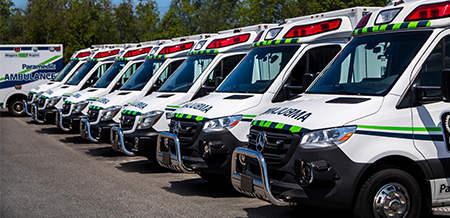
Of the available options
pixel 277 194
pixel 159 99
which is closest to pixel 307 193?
pixel 277 194

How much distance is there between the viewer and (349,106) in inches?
197

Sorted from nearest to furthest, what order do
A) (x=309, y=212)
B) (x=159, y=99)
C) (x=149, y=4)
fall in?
(x=309, y=212)
(x=159, y=99)
(x=149, y=4)

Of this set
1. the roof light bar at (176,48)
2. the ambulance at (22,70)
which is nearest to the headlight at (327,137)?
the roof light bar at (176,48)

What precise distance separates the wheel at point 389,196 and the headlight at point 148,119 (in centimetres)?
487

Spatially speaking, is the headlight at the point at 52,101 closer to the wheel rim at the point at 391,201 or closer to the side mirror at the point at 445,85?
the wheel rim at the point at 391,201

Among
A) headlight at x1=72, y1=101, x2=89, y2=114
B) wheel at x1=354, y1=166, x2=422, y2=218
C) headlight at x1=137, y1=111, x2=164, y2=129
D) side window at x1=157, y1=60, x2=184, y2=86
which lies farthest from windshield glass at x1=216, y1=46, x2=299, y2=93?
headlight at x1=72, y1=101, x2=89, y2=114

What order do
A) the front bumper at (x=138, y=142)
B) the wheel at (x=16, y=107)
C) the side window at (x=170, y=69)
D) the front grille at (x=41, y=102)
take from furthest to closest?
the wheel at (x=16, y=107) → the front grille at (x=41, y=102) → the side window at (x=170, y=69) → the front bumper at (x=138, y=142)

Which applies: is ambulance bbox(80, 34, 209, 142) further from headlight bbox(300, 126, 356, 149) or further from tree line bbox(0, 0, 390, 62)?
tree line bbox(0, 0, 390, 62)

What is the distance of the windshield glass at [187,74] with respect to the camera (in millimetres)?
9594

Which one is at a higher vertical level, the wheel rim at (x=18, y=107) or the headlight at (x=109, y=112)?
the headlight at (x=109, y=112)

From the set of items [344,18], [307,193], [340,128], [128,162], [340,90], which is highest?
[344,18]

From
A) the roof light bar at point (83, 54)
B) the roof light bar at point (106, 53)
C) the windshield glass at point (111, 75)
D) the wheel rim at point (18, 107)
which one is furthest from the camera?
the wheel rim at point (18, 107)

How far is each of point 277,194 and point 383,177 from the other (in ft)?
3.49

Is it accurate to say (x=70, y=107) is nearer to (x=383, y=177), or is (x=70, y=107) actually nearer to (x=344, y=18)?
(x=344, y=18)
